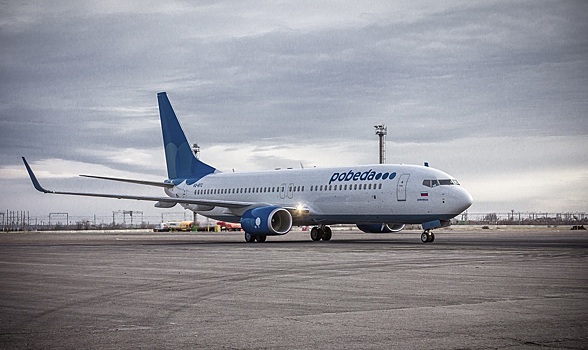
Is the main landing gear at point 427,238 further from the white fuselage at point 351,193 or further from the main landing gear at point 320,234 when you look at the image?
the main landing gear at point 320,234

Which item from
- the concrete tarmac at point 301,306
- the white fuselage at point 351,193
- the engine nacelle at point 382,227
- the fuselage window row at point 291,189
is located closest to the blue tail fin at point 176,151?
the fuselage window row at point 291,189

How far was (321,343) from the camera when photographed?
8.23 meters

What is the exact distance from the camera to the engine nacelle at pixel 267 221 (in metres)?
40.6

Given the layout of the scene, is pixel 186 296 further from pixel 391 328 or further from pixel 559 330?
pixel 559 330

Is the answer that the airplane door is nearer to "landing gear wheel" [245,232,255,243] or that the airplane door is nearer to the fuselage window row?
the fuselage window row

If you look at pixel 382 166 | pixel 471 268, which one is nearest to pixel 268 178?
pixel 382 166

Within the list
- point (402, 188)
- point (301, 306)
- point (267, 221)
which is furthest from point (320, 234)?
point (301, 306)

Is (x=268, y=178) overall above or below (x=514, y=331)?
above

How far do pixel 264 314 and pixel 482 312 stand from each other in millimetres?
2897

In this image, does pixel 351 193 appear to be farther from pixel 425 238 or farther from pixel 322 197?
pixel 425 238

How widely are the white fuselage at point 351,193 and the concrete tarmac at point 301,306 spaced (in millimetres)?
16094

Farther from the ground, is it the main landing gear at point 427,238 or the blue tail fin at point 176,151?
the blue tail fin at point 176,151

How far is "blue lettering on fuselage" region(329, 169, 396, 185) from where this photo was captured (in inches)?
1526

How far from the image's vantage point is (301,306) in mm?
11477
